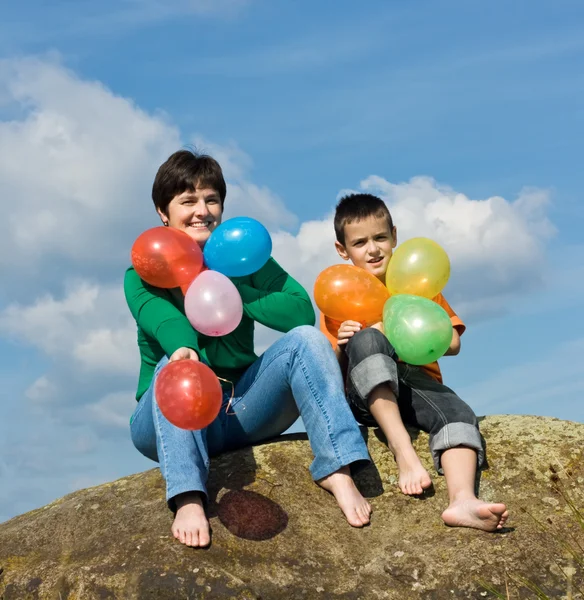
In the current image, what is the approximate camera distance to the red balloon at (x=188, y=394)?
3.60 meters

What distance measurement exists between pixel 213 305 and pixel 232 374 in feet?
1.96

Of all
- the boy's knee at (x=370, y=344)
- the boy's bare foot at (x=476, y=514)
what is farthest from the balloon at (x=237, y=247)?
the boy's bare foot at (x=476, y=514)

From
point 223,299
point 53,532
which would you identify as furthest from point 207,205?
point 53,532

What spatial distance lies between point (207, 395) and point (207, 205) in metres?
1.52

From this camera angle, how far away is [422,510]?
4.21m

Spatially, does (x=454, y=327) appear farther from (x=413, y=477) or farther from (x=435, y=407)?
(x=413, y=477)

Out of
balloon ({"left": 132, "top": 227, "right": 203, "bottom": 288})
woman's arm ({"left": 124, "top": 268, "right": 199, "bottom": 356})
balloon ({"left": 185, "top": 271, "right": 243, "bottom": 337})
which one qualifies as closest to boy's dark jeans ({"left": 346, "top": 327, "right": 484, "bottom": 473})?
balloon ({"left": 185, "top": 271, "right": 243, "bottom": 337})

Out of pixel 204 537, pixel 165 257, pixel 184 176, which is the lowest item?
pixel 204 537

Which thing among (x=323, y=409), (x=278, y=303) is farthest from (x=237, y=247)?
(x=323, y=409)

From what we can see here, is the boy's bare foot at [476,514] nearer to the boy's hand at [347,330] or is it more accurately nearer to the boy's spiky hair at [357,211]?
the boy's hand at [347,330]

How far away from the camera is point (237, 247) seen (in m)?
4.46

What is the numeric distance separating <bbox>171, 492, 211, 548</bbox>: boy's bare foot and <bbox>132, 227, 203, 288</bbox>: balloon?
1.24 meters

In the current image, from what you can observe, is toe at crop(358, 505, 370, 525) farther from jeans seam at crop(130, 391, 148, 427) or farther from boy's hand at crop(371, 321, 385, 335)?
jeans seam at crop(130, 391, 148, 427)

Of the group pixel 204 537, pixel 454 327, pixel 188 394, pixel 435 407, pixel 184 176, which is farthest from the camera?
pixel 454 327
